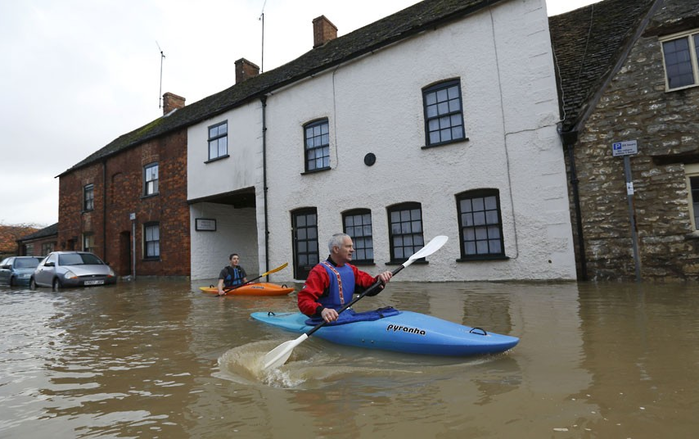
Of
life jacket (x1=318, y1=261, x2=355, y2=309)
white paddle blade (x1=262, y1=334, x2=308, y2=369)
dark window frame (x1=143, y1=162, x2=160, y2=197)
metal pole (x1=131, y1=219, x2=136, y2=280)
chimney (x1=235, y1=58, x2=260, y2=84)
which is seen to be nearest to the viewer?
white paddle blade (x1=262, y1=334, x2=308, y2=369)

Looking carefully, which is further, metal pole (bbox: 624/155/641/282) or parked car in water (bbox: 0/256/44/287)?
parked car in water (bbox: 0/256/44/287)

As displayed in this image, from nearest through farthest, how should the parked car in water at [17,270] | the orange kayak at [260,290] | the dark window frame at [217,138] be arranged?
the orange kayak at [260,290] → the dark window frame at [217,138] → the parked car in water at [17,270]

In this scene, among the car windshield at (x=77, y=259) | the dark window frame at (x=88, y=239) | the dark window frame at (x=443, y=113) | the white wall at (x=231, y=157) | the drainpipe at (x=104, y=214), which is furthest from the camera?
the dark window frame at (x=88, y=239)

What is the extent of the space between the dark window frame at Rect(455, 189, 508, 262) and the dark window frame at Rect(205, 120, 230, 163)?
29.6 feet

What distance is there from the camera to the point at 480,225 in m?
9.99

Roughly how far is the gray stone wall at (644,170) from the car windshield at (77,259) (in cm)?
1508

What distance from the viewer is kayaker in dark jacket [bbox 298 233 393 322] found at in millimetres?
4426

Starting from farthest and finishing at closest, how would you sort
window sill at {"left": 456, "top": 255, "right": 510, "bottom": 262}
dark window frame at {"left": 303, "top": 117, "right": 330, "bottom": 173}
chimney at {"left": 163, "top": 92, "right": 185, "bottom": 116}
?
chimney at {"left": 163, "top": 92, "right": 185, "bottom": 116}, dark window frame at {"left": 303, "top": 117, "right": 330, "bottom": 173}, window sill at {"left": 456, "top": 255, "right": 510, "bottom": 262}

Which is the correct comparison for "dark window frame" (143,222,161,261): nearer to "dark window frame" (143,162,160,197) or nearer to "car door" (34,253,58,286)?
"dark window frame" (143,162,160,197)

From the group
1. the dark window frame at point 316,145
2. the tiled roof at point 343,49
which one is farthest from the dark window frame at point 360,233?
the tiled roof at point 343,49

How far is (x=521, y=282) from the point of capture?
916cm

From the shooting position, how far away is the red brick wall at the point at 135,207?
16844 mm

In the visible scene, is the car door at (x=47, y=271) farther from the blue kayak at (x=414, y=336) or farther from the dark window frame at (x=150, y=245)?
the blue kayak at (x=414, y=336)

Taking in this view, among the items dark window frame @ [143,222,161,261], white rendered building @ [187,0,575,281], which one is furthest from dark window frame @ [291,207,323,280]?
dark window frame @ [143,222,161,261]
